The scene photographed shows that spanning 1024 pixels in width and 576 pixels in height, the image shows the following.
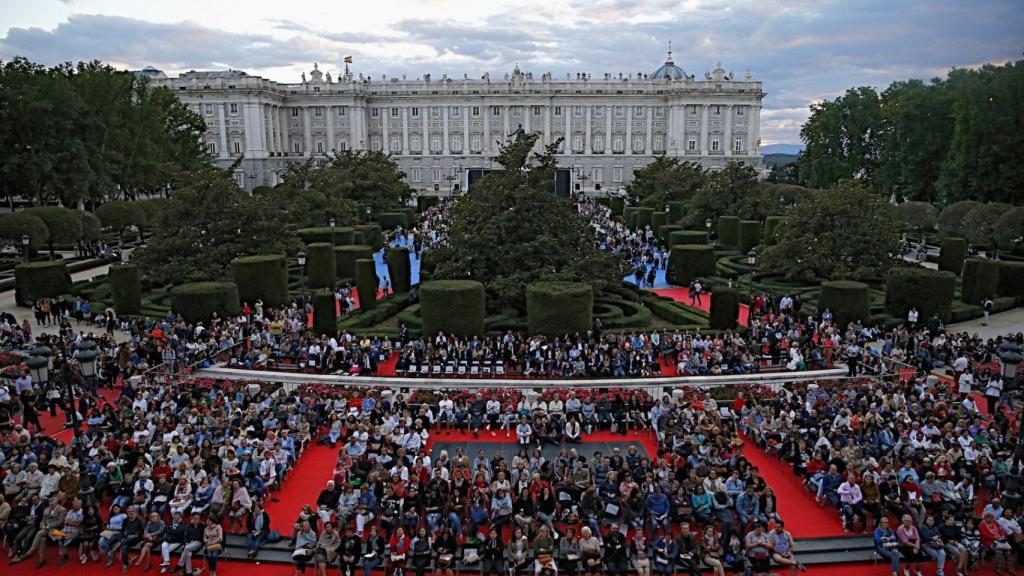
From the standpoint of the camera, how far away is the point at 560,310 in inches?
1006

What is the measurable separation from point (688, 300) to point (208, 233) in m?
23.0

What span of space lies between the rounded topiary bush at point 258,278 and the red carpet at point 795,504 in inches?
850

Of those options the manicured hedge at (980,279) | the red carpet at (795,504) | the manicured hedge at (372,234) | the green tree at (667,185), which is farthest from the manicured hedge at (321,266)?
the green tree at (667,185)

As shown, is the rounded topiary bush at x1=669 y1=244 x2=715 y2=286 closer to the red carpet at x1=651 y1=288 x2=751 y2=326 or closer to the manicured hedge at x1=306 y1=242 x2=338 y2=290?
the red carpet at x1=651 y1=288 x2=751 y2=326

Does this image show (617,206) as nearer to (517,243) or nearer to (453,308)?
(517,243)

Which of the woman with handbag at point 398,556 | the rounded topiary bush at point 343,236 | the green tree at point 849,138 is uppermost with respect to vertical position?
the green tree at point 849,138

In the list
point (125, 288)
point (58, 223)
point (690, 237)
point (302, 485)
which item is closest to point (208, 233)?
point (125, 288)

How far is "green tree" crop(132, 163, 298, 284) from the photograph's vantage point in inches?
1368

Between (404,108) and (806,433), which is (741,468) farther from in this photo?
(404,108)

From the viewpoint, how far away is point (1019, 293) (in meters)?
33.5

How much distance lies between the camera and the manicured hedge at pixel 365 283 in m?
31.0

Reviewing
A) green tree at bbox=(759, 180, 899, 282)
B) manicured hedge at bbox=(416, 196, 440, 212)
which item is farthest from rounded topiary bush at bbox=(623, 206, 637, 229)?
manicured hedge at bbox=(416, 196, 440, 212)

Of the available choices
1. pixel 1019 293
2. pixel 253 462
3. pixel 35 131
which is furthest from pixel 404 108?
pixel 253 462

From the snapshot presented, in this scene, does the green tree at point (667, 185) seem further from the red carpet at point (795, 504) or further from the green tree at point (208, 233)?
the red carpet at point (795, 504)
